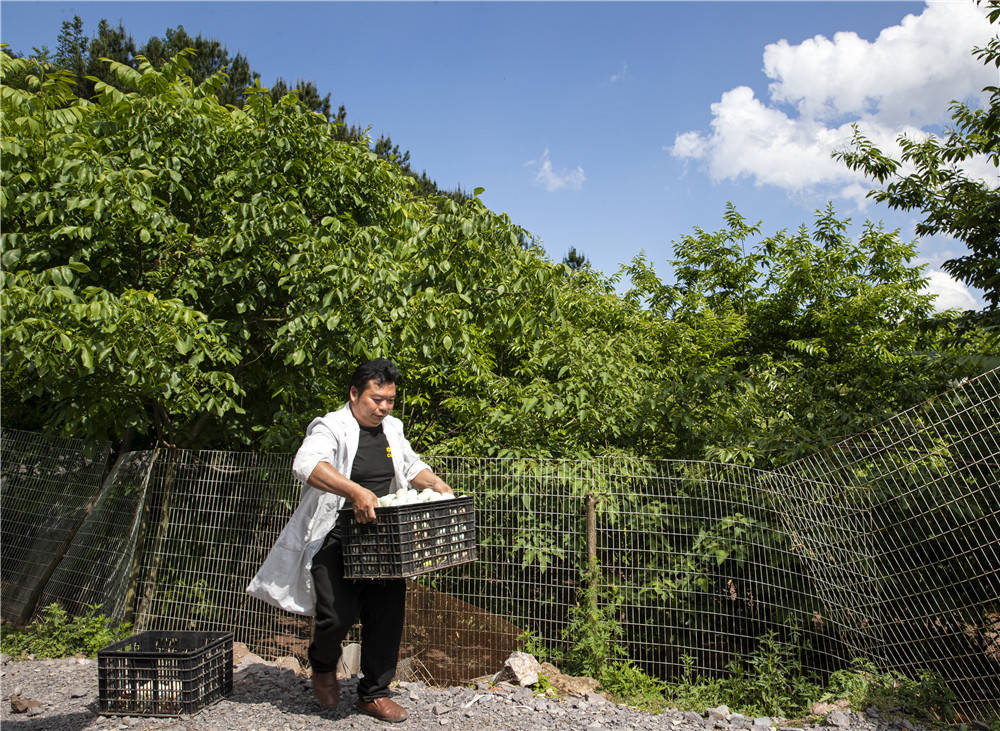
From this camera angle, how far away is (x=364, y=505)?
137 inches

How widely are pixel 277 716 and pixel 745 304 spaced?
9.58 metres

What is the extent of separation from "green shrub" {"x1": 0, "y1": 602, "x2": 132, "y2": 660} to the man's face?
3170 mm

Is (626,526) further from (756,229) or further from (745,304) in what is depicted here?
(756,229)

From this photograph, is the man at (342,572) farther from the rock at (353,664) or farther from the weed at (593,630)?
the weed at (593,630)

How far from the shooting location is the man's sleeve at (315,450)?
3.64 m

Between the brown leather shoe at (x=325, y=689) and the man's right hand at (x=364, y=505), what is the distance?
3.64ft

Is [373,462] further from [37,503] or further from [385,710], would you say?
[37,503]

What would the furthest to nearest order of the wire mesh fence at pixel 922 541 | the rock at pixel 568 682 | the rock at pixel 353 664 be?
the rock at pixel 353 664
the rock at pixel 568 682
the wire mesh fence at pixel 922 541

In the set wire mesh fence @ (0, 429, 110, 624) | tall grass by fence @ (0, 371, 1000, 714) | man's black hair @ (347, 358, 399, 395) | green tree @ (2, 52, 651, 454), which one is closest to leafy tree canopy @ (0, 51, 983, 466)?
green tree @ (2, 52, 651, 454)

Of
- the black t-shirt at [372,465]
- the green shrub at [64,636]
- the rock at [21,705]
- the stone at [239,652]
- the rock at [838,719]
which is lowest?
the rock at [838,719]

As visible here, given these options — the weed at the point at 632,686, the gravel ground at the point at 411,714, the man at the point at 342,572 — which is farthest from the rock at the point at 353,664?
the weed at the point at 632,686

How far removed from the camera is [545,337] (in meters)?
6.83

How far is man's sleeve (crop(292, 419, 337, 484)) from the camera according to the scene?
3643mm

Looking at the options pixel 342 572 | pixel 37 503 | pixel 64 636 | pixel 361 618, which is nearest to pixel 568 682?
pixel 361 618
